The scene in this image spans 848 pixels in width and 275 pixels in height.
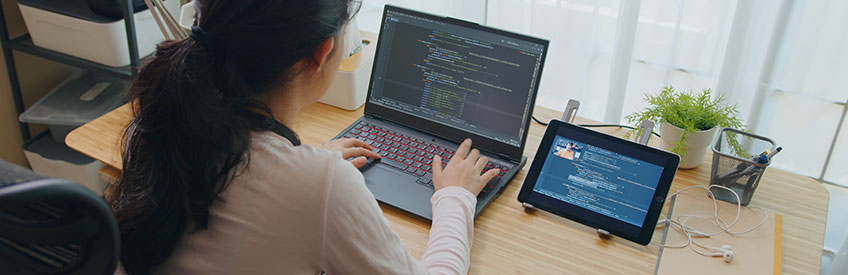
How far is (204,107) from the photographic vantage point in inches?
29.8

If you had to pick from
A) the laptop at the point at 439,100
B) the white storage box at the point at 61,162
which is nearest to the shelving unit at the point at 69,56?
the white storage box at the point at 61,162

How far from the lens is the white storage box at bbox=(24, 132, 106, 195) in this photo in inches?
82.1

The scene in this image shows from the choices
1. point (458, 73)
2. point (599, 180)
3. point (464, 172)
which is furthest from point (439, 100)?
point (599, 180)

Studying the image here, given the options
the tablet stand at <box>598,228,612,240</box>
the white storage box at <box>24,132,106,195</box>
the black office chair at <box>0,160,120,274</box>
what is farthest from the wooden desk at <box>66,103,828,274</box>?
the white storage box at <box>24,132,106,195</box>

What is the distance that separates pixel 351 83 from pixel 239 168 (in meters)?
0.74

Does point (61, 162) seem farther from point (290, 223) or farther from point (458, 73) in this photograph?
point (290, 223)

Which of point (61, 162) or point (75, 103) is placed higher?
point (75, 103)

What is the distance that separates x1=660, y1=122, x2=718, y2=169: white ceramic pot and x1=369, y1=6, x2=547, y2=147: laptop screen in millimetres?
287

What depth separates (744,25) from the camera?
1.82 metres

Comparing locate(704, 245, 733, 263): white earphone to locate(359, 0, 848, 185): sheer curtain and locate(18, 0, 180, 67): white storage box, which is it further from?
locate(18, 0, 180, 67): white storage box

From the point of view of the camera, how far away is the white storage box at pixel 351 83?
150 cm

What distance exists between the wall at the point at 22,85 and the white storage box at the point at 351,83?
1.31 metres

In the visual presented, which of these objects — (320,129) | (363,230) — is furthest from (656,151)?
(320,129)

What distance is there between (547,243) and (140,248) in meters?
0.66
